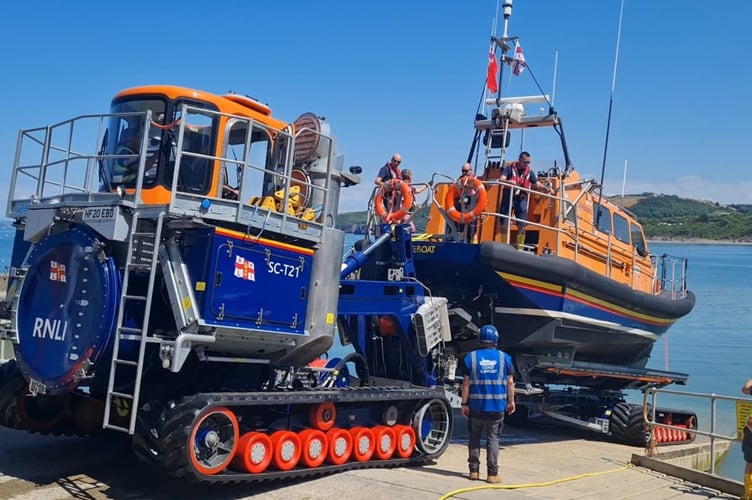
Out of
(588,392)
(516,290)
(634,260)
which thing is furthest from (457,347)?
(634,260)

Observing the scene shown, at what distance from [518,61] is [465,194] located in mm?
3783

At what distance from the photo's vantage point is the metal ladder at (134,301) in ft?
21.6

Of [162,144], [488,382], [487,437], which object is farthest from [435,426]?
[162,144]

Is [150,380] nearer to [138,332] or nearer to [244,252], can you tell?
[138,332]

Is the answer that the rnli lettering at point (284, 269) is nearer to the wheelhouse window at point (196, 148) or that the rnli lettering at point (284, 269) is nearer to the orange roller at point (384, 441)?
the wheelhouse window at point (196, 148)

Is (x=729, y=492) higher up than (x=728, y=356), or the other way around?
(x=728, y=356)

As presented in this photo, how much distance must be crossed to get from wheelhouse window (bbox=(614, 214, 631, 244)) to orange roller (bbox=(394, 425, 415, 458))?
20.9ft

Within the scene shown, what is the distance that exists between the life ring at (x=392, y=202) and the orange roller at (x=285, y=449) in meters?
4.08

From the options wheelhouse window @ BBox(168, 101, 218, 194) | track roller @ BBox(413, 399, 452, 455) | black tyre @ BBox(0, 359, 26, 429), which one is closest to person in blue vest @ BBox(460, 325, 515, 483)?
track roller @ BBox(413, 399, 452, 455)

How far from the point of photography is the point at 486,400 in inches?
331

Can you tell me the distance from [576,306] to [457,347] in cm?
186

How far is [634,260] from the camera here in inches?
523

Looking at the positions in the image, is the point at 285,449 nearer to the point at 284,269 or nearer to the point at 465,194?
the point at 284,269

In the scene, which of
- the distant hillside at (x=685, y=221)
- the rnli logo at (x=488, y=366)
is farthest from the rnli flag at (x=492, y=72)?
the distant hillside at (x=685, y=221)
